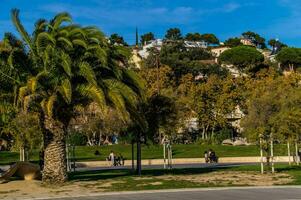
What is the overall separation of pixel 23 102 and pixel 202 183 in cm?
798

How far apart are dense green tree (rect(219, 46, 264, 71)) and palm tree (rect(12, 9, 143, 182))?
3189 inches

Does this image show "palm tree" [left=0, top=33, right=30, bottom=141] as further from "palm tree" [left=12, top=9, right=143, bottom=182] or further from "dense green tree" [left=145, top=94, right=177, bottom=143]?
"dense green tree" [left=145, top=94, right=177, bottom=143]

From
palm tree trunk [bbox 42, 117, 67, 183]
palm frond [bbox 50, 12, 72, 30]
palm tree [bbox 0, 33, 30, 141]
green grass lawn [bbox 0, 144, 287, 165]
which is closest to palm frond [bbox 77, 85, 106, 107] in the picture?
palm tree trunk [bbox 42, 117, 67, 183]

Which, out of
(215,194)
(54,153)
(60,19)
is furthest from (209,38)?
(215,194)

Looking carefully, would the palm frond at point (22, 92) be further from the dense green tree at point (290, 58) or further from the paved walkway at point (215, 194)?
the dense green tree at point (290, 58)

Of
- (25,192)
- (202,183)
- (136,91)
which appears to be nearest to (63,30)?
(136,91)

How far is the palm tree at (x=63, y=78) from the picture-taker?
2236 cm

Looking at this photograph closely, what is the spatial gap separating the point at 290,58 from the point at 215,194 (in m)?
105

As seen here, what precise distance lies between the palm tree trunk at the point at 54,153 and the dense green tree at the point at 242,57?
8177 centimetres

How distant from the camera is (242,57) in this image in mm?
110125

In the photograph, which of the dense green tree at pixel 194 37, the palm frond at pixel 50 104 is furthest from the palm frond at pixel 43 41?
the dense green tree at pixel 194 37

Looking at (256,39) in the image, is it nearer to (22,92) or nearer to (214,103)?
(214,103)

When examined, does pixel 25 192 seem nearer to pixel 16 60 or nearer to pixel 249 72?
pixel 16 60

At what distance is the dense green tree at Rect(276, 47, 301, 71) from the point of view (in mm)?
119812
